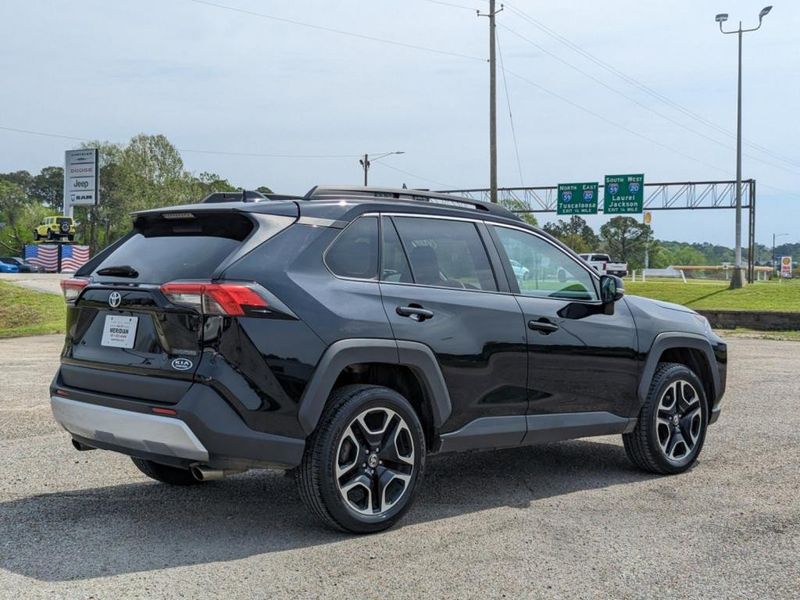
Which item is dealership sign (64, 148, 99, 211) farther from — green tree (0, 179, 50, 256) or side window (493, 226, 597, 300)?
green tree (0, 179, 50, 256)

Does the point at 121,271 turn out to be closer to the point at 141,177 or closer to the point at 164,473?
the point at 164,473

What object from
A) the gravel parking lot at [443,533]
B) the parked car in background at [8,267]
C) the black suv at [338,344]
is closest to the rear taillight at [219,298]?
the black suv at [338,344]

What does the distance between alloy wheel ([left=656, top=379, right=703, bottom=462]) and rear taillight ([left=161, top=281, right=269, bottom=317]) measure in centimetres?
329

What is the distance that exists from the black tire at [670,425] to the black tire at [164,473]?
3073 mm

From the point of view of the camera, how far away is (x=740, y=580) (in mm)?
4055

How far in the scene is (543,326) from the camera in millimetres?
5527

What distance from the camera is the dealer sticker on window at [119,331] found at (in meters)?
4.57

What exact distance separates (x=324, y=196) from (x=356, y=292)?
28.3 inches

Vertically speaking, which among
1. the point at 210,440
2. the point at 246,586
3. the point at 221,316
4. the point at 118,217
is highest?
the point at 118,217

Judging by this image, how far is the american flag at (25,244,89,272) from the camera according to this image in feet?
181

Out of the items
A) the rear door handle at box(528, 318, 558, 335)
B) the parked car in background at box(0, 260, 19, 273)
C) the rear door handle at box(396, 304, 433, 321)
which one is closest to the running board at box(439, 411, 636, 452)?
the rear door handle at box(528, 318, 558, 335)

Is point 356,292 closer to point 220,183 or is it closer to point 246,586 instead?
point 246,586

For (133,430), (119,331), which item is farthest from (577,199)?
(133,430)

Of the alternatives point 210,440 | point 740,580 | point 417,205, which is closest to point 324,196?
point 417,205
